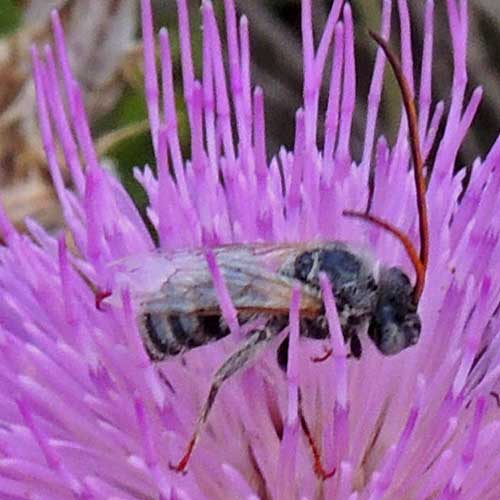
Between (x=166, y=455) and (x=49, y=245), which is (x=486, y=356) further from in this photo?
(x=49, y=245)

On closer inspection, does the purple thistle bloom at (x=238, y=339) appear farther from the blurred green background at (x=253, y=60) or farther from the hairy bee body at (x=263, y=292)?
the blurred green background at (x=253, y=60)

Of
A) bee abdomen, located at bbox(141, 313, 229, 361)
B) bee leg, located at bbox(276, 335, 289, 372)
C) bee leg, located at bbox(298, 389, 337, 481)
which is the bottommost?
bee leg, located at bbox(298, 389, 337, 481)

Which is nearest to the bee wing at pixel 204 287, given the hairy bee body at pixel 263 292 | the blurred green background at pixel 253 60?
the hairy bee body at pixel 263 292

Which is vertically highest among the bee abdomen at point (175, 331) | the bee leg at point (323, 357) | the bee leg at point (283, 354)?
the bee abdomen at point (175, 331)

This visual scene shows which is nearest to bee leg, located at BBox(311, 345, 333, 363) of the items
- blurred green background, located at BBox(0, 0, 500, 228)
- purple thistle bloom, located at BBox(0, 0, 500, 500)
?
purple thistle bloom, located at BBox(0, 0, 500, 500)

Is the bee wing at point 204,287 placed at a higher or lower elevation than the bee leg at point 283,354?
higher

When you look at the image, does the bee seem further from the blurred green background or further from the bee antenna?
the blurred green background
